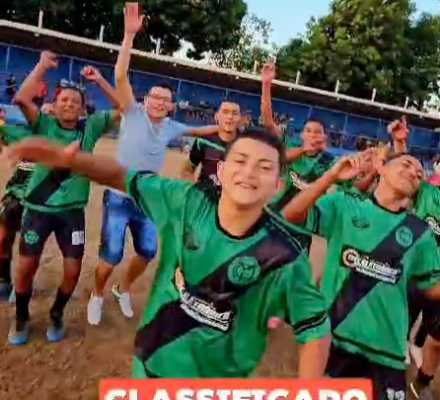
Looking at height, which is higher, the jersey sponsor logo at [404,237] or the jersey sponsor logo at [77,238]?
the jersey sponsor logo at [404,237]

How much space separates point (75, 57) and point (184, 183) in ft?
84.5

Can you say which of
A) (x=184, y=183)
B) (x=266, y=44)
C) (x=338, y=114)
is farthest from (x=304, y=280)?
(x=266, y=44)

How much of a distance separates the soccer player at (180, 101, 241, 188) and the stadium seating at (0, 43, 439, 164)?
20.2 meters

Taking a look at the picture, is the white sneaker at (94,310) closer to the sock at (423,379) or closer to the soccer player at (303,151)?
the soccer player at (303,151)

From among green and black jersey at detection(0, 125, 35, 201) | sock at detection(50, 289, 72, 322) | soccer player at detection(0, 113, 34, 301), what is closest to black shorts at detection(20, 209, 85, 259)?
sock at detection(50, 289, 72, 322)

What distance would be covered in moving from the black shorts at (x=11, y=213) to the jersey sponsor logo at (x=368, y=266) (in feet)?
10.5

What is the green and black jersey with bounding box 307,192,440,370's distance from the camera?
3.07 m

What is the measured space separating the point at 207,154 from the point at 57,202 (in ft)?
4.12

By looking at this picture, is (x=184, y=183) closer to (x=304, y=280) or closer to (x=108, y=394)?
(x=304, y=280)

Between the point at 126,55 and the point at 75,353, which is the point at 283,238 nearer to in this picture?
the point at 126,55

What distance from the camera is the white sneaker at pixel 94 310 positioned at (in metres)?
5.27

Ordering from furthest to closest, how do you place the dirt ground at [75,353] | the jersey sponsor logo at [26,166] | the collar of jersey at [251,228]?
the jersey sponsor logo at [26,166] → the dirt ground at [75,353] → the collar of jersey at [251,228]

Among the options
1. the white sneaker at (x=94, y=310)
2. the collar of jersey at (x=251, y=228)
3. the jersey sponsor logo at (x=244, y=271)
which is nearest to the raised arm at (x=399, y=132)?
the collar of jersey at (x=251, y=228)

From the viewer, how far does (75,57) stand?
88.6ft
